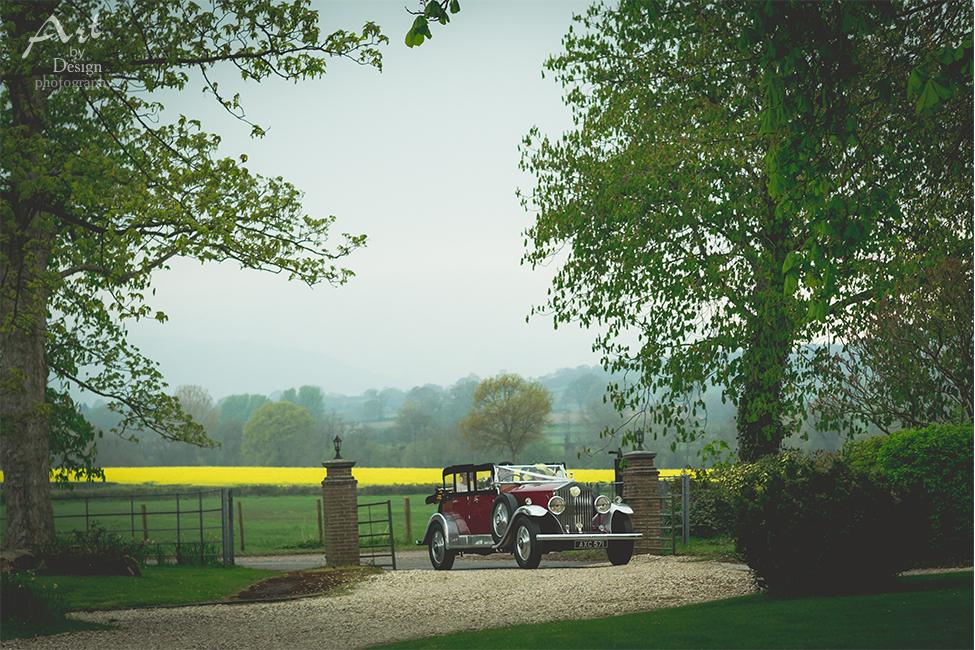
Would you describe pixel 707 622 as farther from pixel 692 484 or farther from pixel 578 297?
pixel 692 484

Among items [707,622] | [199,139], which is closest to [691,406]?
A: [707,622]

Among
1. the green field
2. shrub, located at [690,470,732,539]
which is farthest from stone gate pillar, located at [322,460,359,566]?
shrub, located at [690,470,732,539]

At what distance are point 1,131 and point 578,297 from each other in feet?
30.9

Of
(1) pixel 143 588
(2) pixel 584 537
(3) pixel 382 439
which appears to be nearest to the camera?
(1) pixel 143 588

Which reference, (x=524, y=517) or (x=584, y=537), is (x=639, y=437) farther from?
(x=524, y=517)

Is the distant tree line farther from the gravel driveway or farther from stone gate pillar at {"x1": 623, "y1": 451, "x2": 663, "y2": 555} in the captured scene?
the gravel driveway

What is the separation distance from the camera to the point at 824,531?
8570 millimetres

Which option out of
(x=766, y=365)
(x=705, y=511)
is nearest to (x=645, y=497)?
(x=705, y=511)

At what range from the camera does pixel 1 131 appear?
1069 centimetres

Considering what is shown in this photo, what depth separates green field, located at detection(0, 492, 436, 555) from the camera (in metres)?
21.0

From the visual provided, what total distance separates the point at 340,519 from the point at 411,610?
20.6ft

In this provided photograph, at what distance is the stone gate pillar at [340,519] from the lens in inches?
643

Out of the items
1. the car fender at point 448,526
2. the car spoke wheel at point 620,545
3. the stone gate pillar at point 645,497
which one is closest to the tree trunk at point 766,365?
the stone gate pillar at point 645,497

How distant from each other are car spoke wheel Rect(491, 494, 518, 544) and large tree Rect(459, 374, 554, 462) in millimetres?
34947
